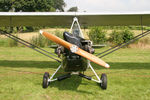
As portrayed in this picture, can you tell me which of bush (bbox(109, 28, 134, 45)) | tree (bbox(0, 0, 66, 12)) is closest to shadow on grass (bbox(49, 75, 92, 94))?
bush (bbox(109, 28, 134, 45))

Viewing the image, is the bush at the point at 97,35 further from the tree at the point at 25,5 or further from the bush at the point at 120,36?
the tree at the point at 25,5

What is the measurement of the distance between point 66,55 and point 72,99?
3.24 feet

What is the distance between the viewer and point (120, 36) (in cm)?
1798

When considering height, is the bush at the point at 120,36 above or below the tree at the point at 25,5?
below

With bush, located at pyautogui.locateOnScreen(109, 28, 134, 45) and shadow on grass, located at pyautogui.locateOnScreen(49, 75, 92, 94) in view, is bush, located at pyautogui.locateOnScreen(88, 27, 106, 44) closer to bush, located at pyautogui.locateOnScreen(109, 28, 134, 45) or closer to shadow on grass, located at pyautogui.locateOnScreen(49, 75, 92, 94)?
bush, located at pyautogui.locateOnScreen(109, 28, 134, 45)

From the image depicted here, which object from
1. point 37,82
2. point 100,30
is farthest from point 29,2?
point 37,82

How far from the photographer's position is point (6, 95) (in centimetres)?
381

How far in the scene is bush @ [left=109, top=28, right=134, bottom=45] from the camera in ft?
59.0

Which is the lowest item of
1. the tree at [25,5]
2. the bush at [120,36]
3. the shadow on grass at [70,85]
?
the shadow on grass at [70,85]

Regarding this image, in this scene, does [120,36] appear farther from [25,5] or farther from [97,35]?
[25,5]

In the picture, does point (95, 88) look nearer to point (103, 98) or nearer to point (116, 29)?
point (103, 98)

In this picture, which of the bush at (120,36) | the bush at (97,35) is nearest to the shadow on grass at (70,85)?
the bush at (97,35)

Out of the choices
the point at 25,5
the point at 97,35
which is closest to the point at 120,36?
the point at 97,35

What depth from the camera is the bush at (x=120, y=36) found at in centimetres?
1797
